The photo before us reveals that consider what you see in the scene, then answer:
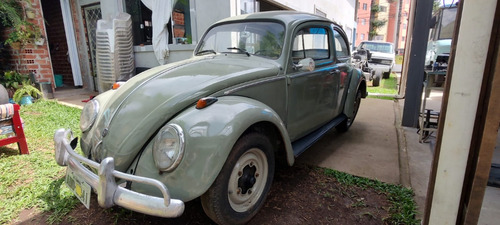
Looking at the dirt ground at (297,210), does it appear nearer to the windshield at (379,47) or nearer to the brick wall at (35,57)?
the brick wall at (35,57)

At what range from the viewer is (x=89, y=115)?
2209 millimetres

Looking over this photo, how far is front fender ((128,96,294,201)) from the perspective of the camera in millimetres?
1572

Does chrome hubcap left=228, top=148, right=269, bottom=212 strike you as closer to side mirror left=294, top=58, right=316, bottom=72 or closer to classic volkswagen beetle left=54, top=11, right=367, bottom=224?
classic volkswagen beetle left=54, top=11, right=367, bottom=224

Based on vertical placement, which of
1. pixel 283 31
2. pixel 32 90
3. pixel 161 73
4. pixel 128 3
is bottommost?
pixel 32 90

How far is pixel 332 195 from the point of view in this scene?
2.46 m

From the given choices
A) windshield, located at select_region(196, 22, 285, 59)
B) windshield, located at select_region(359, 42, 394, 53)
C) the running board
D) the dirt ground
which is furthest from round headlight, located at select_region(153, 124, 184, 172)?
windshield, located at select_region(359, 42, 394, 53)

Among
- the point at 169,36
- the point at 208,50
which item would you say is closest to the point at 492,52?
the point at 208,50

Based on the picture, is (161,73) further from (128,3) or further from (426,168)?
(128,3)

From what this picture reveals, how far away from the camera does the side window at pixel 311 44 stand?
2.78 metres

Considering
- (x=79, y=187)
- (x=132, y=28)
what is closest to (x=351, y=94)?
(x=79, y=187)

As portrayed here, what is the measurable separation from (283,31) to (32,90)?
605 cm

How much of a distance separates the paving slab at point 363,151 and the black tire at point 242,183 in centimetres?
118

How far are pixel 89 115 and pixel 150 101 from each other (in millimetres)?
679

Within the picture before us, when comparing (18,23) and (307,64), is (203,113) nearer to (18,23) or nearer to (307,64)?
(307,64)
